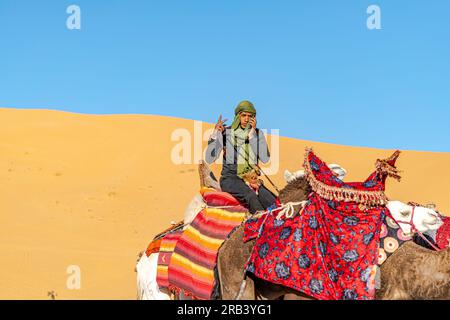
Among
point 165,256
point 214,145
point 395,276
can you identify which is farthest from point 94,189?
point 395,276

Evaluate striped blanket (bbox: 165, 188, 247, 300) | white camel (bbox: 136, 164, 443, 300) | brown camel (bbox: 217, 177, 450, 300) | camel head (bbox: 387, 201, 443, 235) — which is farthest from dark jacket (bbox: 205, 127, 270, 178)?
camel head (bbox: 387, 201, 443, 235)

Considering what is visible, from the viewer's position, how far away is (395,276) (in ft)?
19.1

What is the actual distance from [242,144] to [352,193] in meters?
1.48

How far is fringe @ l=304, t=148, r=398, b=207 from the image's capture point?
6.22 metres

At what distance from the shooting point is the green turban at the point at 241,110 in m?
7.23

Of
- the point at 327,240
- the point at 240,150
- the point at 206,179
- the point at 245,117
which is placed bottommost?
the point at 327,240

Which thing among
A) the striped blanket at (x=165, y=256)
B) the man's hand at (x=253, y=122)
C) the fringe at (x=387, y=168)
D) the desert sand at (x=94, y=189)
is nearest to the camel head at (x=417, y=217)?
the fringe at (x=387, y=168)

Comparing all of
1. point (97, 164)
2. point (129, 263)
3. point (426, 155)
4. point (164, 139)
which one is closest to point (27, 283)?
point (129, 263)

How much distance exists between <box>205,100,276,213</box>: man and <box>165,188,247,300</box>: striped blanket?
0.19 meters

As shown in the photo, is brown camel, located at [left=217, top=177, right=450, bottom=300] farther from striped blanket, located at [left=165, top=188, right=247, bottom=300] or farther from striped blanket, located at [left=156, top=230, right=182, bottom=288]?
striped blanket, located at [left=156, top=230, right=182, bottom=288]

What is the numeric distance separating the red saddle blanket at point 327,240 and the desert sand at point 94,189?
987 cm

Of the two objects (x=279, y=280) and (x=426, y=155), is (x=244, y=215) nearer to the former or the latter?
(x=279, y=280)

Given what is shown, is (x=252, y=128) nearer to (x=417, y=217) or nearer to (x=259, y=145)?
(x=259, y=145)

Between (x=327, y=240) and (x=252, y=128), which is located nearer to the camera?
(x=327, y=240)
